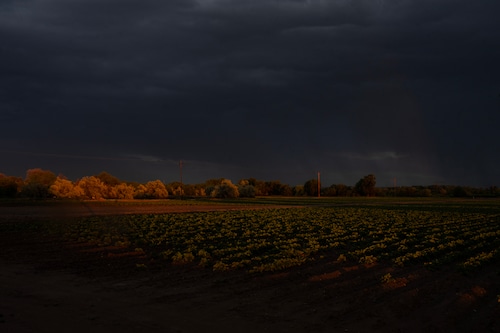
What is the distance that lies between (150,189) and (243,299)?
98531 mm

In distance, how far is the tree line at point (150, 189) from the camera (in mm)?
89000

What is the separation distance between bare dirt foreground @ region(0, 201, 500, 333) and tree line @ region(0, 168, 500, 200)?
7799 centimetres

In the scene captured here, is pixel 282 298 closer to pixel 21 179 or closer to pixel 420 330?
pixel 420 330

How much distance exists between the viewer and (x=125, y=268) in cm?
1533

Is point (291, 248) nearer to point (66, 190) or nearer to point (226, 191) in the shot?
point (66, 190)

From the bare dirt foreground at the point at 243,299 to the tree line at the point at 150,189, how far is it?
78.0 m

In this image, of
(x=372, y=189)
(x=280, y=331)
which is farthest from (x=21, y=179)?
(x=280, y=331)

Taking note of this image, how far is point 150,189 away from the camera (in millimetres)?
106500

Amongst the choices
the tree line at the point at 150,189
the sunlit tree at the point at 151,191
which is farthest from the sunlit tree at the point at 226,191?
the sunlit tree at the point at 151,191

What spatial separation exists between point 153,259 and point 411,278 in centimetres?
949

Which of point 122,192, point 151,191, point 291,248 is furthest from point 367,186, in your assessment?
point 291,248

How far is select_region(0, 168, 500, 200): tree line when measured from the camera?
8900cm

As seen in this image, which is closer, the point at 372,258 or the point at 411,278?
the point at 411,278

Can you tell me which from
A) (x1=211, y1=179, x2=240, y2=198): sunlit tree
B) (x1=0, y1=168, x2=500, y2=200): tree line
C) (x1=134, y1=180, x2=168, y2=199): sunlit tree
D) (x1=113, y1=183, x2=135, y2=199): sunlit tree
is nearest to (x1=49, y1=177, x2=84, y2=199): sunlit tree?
(x1=0, y1=168, x2=500, y2=200): tree line
